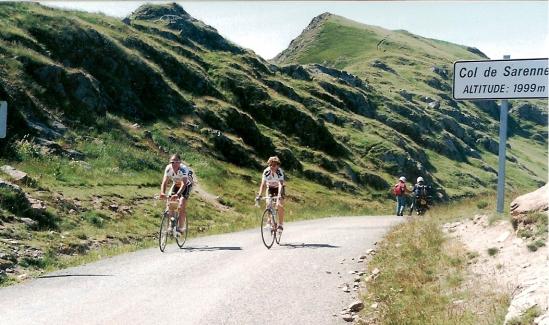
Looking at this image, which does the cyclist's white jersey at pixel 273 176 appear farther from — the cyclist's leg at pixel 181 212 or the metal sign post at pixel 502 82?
the metal sign post at pixel 502 82

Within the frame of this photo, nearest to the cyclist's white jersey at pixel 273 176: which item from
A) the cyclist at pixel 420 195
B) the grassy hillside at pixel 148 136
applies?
the grassy hillside at pixel 148 136

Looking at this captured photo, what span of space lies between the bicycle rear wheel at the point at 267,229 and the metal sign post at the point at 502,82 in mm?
6863

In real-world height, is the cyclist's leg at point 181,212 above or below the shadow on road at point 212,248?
above

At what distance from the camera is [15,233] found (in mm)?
16000

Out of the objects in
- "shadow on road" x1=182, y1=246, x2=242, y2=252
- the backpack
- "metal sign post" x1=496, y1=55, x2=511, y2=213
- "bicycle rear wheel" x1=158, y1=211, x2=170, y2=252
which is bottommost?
"shadow on road" x1=182, y1=246, x2=242, y2=252

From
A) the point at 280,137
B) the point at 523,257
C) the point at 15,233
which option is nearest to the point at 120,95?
the point at 280,137

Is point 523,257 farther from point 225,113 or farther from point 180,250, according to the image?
point 225,113

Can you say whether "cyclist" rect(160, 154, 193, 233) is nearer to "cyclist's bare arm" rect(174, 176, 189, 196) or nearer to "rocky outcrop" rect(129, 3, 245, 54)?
"cyclist's bare arm" rect(174, 176, 189, 196)

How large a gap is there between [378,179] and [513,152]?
148 metres

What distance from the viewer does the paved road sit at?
9.02 m

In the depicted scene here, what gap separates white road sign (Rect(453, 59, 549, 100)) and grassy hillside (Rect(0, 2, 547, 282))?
12.0 metres

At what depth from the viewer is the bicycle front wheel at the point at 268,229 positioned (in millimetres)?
16266

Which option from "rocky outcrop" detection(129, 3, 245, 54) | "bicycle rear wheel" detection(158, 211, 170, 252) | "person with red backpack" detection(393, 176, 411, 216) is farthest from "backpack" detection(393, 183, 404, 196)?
"rocky outcrop" detection(129, 3, 245, 54)

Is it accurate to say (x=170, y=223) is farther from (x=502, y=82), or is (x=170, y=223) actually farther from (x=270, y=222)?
(x=502, y=82)
